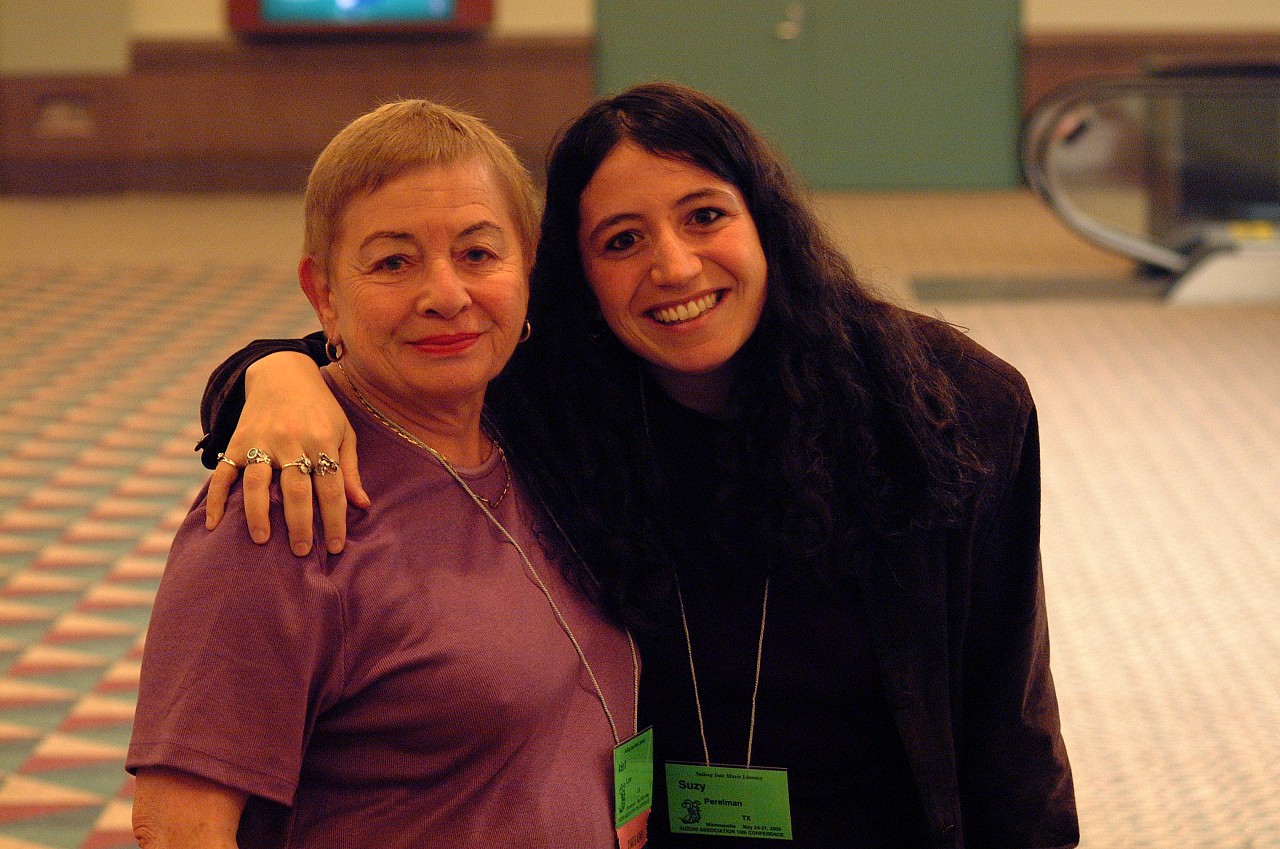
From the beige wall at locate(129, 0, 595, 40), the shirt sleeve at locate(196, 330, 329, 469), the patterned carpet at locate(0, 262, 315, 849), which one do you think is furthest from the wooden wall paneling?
the shirt sleeve at locate(196, 330, 329, 469)

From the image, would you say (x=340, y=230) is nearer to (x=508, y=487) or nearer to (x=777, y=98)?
(x=508, y=487)

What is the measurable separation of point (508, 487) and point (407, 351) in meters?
0.25

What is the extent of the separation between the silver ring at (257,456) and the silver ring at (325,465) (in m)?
0.06

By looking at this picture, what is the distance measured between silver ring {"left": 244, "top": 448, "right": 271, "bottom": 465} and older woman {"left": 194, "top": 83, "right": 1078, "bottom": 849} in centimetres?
27

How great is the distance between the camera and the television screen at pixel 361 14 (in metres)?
13.3

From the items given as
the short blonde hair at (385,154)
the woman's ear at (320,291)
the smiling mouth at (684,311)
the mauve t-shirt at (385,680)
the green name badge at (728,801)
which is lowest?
the green name badge at (728,801)

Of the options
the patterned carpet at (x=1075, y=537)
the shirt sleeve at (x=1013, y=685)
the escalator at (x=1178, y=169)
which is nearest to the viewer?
the shirt sleeve at (x=1013, y=685)

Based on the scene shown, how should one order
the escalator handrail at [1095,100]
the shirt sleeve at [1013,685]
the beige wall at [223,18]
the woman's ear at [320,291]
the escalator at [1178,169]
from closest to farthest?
the woman's ear at [320,291]
the shirt sleeve at [1013,685]
the escalator at [1178,169]
the escalator handrail at [1095,100]
the beige wall at [223,18]

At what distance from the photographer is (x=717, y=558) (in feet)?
7.05

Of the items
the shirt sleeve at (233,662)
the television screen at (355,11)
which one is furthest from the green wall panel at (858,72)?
the shirt sleeve at (233,662)

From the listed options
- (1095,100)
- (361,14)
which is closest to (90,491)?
(1095,100)

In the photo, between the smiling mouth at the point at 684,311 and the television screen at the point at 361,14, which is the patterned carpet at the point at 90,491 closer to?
the smiling mouth at the point at 684,311

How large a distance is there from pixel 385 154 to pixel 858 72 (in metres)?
12.2

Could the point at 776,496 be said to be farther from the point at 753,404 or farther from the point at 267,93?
the point at 267,93
